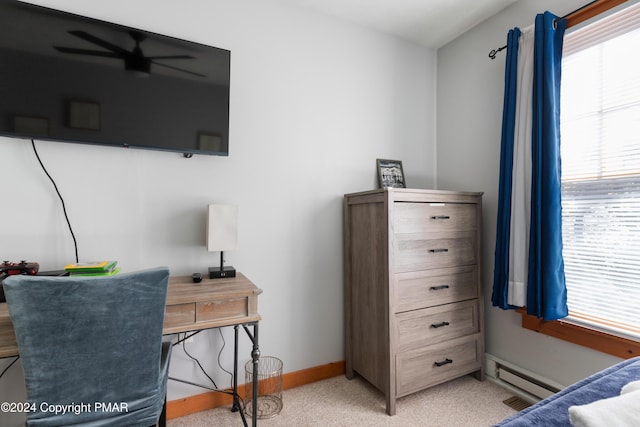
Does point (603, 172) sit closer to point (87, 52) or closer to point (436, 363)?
point (436, 363)

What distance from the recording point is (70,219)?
1.56m

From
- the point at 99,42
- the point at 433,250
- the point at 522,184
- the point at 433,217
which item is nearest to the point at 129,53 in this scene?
the point at 99,42

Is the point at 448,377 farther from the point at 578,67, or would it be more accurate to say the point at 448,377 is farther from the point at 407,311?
the point at 578,67

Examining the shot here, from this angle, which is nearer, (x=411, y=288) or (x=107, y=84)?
(x=107, y=84)

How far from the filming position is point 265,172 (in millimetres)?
2006

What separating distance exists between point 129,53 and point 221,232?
1041 millimetres

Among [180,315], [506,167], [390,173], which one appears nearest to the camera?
[180,315]

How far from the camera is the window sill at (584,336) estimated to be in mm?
1507

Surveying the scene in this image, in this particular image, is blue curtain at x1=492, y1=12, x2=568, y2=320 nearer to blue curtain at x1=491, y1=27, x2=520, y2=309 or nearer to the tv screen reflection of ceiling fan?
blue curtain at x1=491, y1=27, x2=520, y2=309

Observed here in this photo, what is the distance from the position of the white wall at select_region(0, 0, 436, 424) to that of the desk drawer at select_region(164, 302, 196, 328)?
1.58ft

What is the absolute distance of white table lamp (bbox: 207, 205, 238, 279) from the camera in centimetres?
166

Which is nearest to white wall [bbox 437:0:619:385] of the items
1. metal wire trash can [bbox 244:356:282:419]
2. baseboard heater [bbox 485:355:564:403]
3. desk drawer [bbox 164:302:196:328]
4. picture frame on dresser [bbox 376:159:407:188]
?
baseboard heater [bbox 485:355:564:403]

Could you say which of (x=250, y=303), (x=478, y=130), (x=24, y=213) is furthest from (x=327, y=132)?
(x=24, y=213)

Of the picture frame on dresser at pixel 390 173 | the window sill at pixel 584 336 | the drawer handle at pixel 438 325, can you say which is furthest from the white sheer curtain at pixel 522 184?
the picture frame on dresser at pixel 390 173
